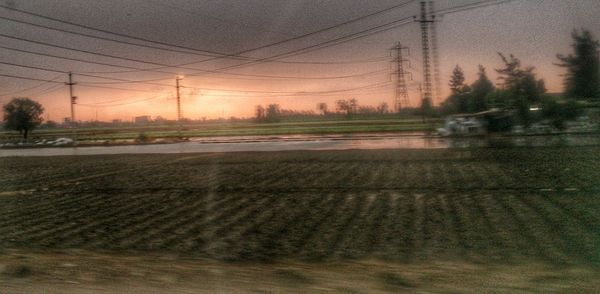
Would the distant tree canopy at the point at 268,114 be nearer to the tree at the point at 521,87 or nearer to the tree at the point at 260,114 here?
the tree at the point at 260,114

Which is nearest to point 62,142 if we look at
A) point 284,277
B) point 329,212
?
point 329,212

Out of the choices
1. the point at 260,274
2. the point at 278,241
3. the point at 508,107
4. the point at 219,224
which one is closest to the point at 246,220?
the point at 219,224

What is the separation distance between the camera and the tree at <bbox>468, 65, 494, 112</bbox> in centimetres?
8281

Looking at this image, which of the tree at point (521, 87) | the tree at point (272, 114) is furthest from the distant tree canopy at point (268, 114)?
the tree at point (521, 87)

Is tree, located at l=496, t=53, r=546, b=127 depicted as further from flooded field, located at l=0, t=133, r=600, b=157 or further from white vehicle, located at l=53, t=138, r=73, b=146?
white vehicle, located at l=53, t=138, r=73, b=146

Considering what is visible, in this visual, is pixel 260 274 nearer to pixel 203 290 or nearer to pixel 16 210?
pixel 203 290

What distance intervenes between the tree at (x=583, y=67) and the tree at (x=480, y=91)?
2755cm

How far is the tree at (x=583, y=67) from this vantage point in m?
50.6

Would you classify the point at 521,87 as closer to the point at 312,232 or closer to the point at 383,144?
the point at 383,144

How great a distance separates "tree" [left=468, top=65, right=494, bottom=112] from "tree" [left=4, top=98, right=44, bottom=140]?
79067mm

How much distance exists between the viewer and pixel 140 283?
7625mm

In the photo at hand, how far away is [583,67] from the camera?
51.5 meters

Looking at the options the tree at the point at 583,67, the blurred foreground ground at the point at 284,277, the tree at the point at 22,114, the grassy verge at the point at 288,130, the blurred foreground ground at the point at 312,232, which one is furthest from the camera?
the tree at the point at 22,114

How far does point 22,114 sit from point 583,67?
93.1 m
